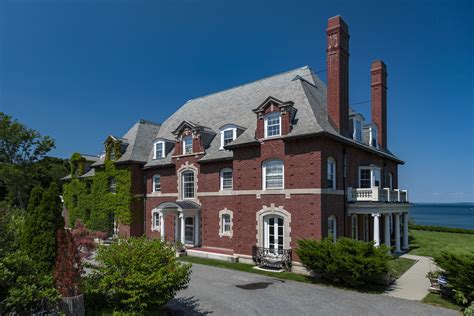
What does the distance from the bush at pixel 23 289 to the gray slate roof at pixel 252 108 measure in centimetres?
1406

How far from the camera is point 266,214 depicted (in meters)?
20.0

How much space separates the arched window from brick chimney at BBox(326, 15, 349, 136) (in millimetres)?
12090

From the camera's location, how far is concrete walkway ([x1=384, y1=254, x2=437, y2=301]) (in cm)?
1444

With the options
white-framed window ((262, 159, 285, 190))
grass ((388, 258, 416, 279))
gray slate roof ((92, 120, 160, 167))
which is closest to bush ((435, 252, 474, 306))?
grass ((388, 258, 416, 279))

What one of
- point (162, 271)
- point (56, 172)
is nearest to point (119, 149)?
point (162, 271)

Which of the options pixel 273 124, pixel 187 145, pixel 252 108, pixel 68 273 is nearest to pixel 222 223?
pixel 187 145

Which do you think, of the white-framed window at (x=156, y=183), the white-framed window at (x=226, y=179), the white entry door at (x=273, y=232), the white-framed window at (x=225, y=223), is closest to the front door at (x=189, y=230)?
the white-framed window at (x=225, y=223)

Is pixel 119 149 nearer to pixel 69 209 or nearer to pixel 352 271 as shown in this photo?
pixel 69 209

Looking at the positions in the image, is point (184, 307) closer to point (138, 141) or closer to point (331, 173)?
point (331, 173)

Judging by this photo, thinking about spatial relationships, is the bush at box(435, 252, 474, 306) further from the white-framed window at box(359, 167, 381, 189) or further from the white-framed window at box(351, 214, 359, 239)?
the white-framed window at box(359, 167, 381, 189)

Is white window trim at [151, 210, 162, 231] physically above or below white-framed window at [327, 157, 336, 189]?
below

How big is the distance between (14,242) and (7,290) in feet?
11.5

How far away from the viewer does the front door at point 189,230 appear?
26.8 m

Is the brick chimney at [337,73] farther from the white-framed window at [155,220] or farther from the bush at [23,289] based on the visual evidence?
the white-framed window at [155,220]
